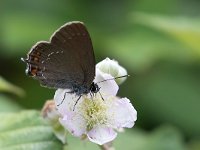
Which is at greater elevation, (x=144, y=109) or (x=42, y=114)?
(x=42, y=114)

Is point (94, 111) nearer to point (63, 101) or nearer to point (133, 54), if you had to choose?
point (63, 101)

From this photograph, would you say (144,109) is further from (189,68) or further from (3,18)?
(3,18)

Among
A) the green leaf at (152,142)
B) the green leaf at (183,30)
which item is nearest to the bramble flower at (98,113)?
the green leaf at (152,142)

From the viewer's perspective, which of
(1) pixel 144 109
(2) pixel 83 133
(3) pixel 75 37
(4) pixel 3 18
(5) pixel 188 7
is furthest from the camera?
(5) pixel 188 7

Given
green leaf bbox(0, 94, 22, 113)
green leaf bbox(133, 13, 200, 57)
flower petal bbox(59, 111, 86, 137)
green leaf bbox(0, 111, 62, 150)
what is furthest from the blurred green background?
flower petal bbox(59, 111, 86, 137)

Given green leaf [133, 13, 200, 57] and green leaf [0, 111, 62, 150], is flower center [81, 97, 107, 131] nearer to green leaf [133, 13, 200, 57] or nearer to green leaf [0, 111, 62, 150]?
green leaf [0, 111, 62, 150]

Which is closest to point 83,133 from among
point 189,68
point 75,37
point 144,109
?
point 75,37

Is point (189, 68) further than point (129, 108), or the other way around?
point (189, 68)
